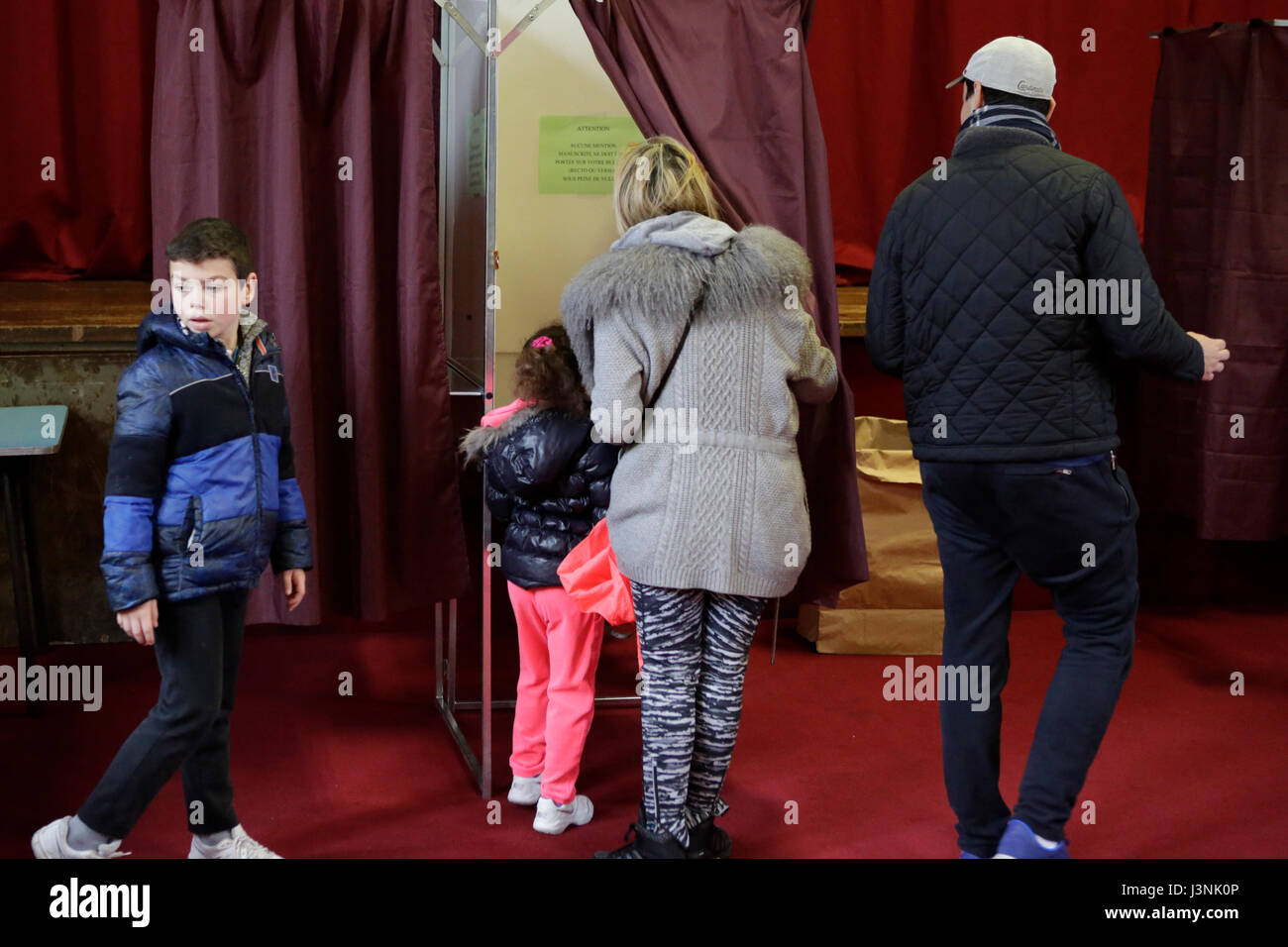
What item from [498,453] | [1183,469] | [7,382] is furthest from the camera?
[1183,469]

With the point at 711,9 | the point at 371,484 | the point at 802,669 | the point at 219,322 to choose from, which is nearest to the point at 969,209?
the point at 711,9

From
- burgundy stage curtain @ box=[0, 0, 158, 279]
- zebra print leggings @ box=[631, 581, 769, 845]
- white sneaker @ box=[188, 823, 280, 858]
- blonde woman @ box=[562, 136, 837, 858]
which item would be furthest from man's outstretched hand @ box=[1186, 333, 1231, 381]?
burgundy stage curtain @ box=[0, 0, 158, 279]

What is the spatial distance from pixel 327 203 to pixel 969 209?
1509mm

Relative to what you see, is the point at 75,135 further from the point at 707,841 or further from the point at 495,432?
the point at 707,841

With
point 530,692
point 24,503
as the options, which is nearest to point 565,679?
point 530,692

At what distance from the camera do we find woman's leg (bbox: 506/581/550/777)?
2812mm

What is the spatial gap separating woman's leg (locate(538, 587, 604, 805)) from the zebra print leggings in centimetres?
30

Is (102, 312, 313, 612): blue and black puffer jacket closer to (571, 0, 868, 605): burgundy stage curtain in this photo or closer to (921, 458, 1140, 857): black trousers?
(571, 0, 868, 605): burgundy stage curtain

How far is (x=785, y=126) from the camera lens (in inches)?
112

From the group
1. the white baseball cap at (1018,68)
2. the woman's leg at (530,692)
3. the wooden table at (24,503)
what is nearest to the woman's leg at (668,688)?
the woman's leg at (530,692)

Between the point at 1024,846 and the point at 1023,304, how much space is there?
0.96 m

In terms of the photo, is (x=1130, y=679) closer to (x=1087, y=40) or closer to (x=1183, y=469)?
(x=1183, y=469)

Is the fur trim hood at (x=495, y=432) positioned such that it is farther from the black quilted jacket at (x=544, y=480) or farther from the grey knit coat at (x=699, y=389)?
the grey knit coat at (x=699, y=389)

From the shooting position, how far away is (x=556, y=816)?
273 cm
